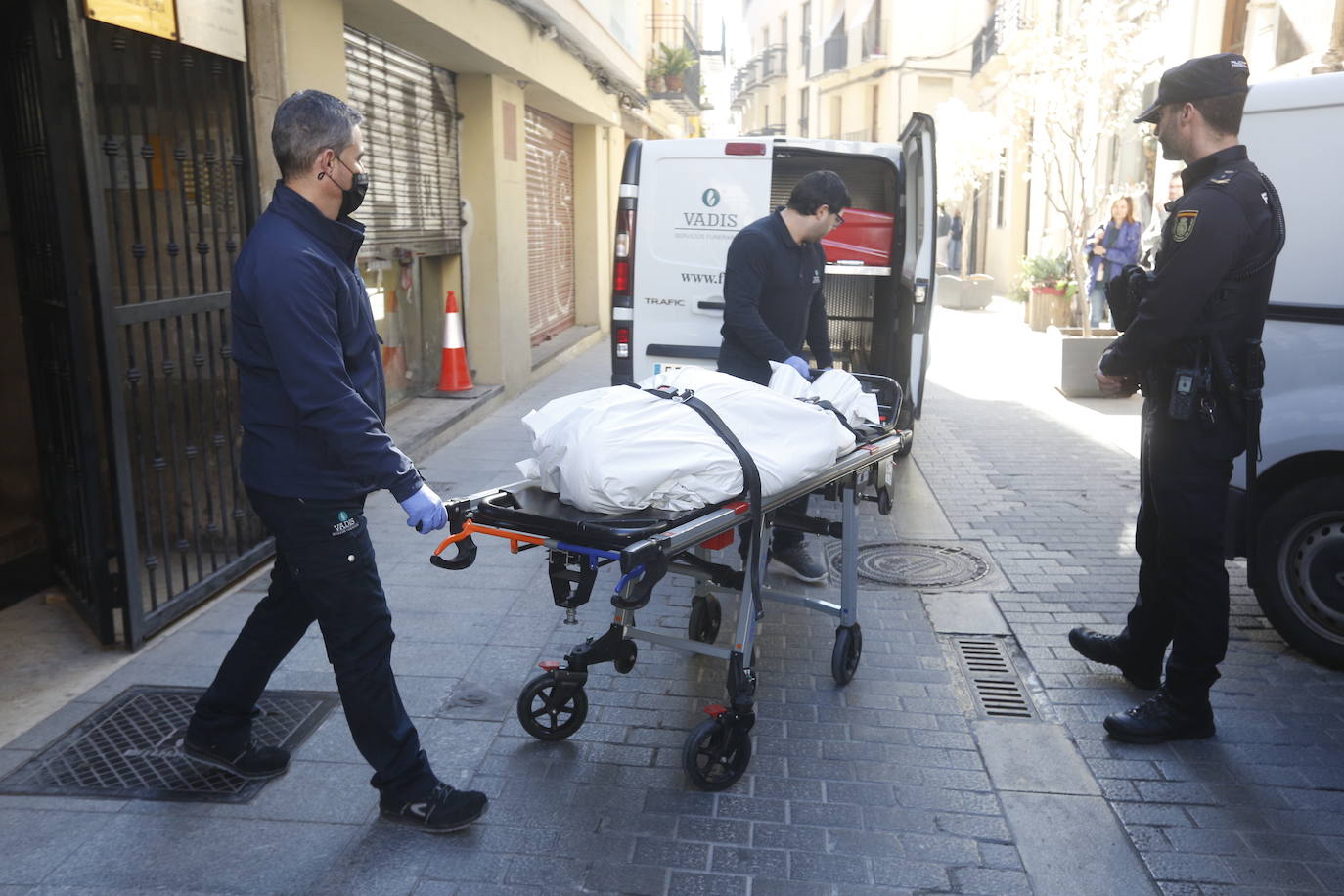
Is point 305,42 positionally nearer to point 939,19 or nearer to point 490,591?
point 490,591

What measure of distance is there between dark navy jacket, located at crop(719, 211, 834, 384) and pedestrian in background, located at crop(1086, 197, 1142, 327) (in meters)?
9.65

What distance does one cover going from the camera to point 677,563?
3.96 m

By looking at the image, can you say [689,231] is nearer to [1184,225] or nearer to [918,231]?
[918,231]

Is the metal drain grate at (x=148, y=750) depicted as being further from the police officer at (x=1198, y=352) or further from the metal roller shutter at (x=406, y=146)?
the metal roller shutter at (x=406, y=146)

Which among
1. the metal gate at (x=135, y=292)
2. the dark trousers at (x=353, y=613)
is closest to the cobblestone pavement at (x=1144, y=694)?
the dark trousers at (x=353, y=613)

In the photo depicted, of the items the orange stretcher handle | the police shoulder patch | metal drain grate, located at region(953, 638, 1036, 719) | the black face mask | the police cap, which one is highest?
the police cap

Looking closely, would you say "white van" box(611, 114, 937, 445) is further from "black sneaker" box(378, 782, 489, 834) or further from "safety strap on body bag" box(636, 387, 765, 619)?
"black sneaker" box(378, 782, 489, 834)

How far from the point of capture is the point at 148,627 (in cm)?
465

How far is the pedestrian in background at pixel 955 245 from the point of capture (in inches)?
1059

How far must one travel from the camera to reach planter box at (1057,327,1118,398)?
1112 cm

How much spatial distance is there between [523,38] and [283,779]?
8.80 meters

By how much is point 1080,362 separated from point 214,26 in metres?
8.69

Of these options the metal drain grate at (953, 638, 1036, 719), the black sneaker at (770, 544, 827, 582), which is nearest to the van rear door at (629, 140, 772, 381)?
the black sneaker at (770, 544, 827, 582)

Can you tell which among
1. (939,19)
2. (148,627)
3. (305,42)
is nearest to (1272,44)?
(305,42)
